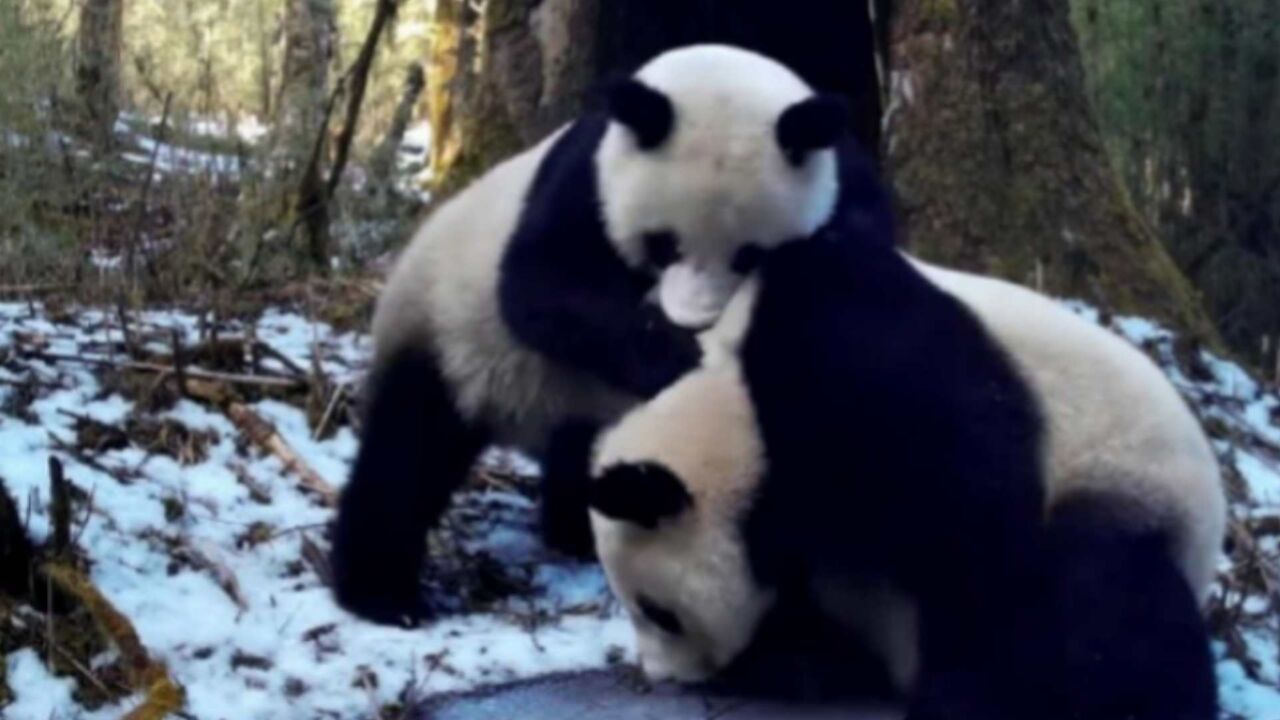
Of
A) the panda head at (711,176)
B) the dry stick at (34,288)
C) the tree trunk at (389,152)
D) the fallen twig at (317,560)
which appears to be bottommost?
the tree trunk at (389,152)

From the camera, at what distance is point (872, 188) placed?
4605 mm

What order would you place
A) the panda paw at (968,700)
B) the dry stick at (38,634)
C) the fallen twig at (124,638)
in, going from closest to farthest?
the fallen twig at (124,638) → the panda paw at (968,700) → the dry stick at (38,634)

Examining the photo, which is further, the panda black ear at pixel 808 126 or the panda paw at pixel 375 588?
the panda paw at pixel 375 588

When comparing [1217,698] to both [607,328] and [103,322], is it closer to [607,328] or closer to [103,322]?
[607,328]

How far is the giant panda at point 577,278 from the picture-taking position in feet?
13.7

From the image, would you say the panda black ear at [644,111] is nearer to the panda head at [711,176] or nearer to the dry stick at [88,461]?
the panda head at [711,176]

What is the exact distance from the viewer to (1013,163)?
6352 millimetres

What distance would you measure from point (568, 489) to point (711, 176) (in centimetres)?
90

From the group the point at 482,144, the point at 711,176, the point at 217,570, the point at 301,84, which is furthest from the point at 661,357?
the point at 301,84

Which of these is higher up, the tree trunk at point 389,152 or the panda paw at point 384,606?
the panda paw at point 384,606

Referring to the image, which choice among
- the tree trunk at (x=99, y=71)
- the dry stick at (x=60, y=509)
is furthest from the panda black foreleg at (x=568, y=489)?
the tree trunk at (x=99, y=71)

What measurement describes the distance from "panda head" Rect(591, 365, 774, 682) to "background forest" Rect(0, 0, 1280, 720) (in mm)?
204

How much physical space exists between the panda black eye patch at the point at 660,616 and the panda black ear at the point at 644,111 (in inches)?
38.2

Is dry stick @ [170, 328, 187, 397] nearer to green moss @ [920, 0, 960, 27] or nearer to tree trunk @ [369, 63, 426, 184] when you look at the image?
green moss @ [920, 0, 960, 27]
